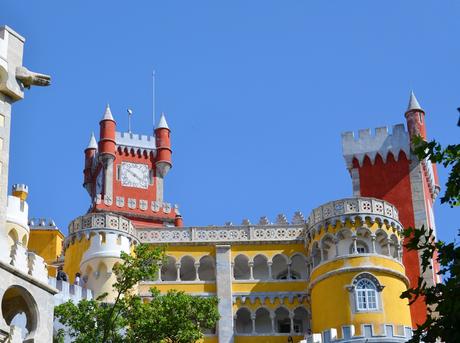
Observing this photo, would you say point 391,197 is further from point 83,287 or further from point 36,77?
point 36,77

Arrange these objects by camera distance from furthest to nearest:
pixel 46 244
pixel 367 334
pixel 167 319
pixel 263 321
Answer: pixel 46 244 < pixel 263 321 < pixel 367 334 < pixel 167 319

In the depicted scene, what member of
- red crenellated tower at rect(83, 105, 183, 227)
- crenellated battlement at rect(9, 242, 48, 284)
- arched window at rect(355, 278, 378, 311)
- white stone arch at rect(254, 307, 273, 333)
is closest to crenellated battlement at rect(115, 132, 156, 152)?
red crenellated tower at rect(83, 105, 183, 227)

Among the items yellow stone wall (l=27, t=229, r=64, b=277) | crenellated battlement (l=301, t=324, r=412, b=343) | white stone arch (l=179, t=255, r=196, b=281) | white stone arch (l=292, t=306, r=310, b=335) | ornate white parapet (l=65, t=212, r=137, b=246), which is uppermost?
yellow stone wall (l=27, t=229, r=64, b=277)

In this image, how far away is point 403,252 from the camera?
6512 cm

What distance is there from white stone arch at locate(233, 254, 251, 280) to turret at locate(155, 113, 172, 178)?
76.8 feet

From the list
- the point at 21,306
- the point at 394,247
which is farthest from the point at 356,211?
the point at 21,306

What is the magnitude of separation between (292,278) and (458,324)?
43244mm

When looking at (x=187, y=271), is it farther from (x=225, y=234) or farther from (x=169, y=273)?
(x=225, y=234)

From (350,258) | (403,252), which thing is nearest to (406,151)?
(403,252)

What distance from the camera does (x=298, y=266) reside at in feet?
214

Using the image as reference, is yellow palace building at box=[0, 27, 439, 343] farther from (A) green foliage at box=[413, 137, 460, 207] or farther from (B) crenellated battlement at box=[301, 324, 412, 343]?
(A) green foliage at box=[413, 137, 460, 207]

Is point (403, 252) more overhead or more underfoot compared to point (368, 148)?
more underfoot

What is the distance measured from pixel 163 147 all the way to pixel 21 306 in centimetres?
5616

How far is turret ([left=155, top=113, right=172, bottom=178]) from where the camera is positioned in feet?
289
